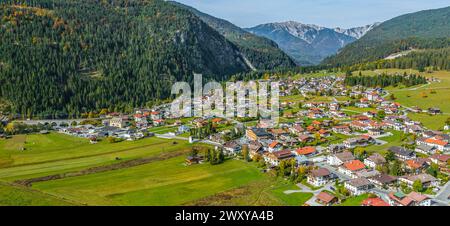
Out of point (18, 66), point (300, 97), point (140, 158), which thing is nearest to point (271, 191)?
point (140, 158)

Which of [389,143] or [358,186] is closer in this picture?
[358,186]

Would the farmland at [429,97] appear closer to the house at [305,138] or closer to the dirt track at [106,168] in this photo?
the house at [305,138]

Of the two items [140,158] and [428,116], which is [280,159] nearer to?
[140,158]

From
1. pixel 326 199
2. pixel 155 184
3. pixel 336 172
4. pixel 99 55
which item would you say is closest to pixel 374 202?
pixel 326 199

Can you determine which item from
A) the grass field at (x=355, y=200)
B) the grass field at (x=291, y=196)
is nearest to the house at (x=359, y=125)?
the grass field at (x=355, y=200)

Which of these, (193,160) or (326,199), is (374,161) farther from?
(193,160)
